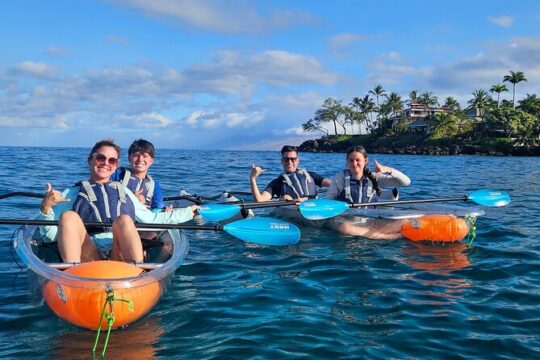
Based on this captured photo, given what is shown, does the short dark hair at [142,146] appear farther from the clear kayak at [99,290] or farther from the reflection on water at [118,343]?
the reflection on water at [118,343]

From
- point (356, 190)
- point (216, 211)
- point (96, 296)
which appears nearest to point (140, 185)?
point (216, 211)

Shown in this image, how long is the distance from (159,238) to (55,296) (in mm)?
1940

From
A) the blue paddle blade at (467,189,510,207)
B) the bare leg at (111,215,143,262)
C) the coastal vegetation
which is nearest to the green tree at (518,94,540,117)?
the coastal vegetation

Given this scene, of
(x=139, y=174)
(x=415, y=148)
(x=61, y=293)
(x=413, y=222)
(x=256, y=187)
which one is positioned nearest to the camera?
(x=61, y=293)

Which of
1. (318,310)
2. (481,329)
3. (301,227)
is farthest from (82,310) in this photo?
(301,227)

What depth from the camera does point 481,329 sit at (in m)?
3.81

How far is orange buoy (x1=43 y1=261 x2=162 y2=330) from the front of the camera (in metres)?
3.44

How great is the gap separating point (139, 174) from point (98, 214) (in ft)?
6.60

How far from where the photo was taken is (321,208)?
7.04 meters

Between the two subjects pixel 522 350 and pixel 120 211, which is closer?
pixel 522 350

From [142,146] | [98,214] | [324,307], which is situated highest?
[142,146]

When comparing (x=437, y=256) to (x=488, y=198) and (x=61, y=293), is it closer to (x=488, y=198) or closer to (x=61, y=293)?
(x=488, y=198)

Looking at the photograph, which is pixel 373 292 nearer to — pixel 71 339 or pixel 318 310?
pixel 318 310

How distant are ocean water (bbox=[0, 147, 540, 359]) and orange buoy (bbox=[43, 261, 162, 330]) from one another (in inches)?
6.2
